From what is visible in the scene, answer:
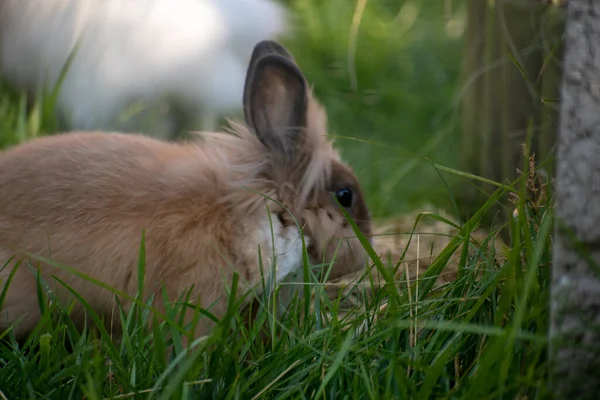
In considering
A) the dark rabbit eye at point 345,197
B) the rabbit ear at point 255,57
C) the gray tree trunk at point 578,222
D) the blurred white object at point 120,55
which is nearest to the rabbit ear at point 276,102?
the rabbit ear at point 255,57

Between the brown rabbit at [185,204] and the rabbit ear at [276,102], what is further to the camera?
the rabbit ear at [276,102]

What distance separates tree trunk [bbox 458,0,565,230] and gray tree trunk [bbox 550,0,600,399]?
3.63 ft

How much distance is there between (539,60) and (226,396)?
191 centimetres

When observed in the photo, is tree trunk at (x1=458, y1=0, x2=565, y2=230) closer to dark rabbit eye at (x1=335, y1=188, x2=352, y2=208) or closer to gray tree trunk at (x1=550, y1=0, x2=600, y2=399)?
dark rabbit eye at (x1=335, y1=188, x2=352, y2=208)

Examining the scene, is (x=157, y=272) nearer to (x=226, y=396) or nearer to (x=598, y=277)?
(x=226, y=396)

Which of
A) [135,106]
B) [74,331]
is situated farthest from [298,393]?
[135,106]

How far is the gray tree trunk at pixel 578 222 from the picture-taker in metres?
1.53

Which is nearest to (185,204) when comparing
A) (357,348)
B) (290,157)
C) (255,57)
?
(290,157)

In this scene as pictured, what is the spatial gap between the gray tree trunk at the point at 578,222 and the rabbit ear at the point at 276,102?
A: 112 centimetres

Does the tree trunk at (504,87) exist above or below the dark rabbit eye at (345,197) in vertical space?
above

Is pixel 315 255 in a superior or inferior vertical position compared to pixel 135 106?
inferior

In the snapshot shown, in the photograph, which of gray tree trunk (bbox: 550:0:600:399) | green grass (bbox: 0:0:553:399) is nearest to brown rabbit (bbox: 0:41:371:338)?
green grass (bbox: 0:0:553:399)

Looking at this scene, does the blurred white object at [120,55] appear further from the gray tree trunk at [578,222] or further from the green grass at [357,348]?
the gray tree trunk at [578,222]

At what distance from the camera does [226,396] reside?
1.72 m
